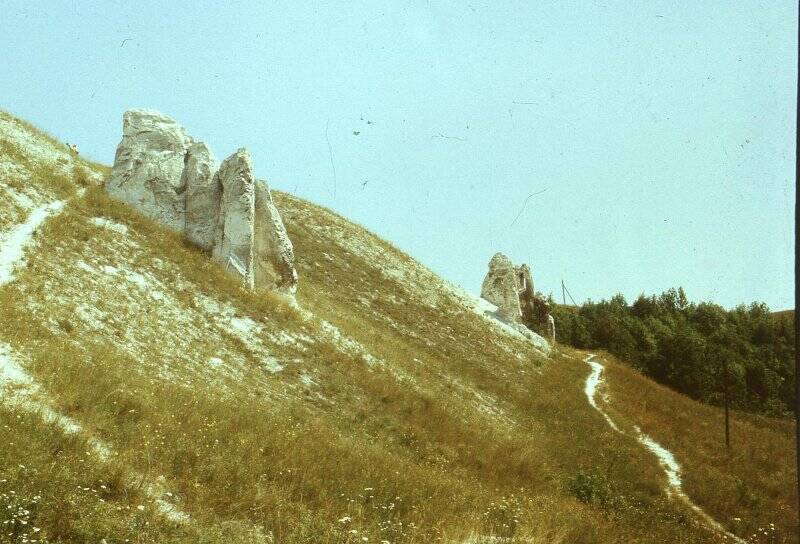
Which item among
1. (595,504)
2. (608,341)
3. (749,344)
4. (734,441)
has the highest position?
(749,344)

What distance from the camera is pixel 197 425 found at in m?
10.0

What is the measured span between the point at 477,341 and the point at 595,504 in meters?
20.4

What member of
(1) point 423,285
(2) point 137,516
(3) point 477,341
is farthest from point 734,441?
(2) point 137,516

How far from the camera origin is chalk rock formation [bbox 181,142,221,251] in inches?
908

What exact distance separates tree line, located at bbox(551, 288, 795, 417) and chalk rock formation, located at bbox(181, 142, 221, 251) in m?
41.4

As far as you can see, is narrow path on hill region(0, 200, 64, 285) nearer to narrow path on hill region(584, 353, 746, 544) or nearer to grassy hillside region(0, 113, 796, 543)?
grassy hillside region(0, 113, 796, 543)

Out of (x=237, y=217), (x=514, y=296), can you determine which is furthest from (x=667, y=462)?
(x=514, y=296)

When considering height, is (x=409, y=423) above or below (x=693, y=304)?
below

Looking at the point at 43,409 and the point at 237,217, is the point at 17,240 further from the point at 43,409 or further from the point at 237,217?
the point at 43,409

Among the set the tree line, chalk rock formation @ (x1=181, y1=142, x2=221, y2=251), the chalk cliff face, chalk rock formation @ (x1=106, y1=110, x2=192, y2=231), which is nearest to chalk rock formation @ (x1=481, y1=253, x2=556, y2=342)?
the tree line

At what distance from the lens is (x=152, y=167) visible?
78.5 feet

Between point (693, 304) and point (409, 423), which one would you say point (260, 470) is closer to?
point (409, 423)

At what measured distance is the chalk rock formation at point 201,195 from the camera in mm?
23062

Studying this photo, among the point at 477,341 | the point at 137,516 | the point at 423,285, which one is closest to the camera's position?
the point at 137,516
